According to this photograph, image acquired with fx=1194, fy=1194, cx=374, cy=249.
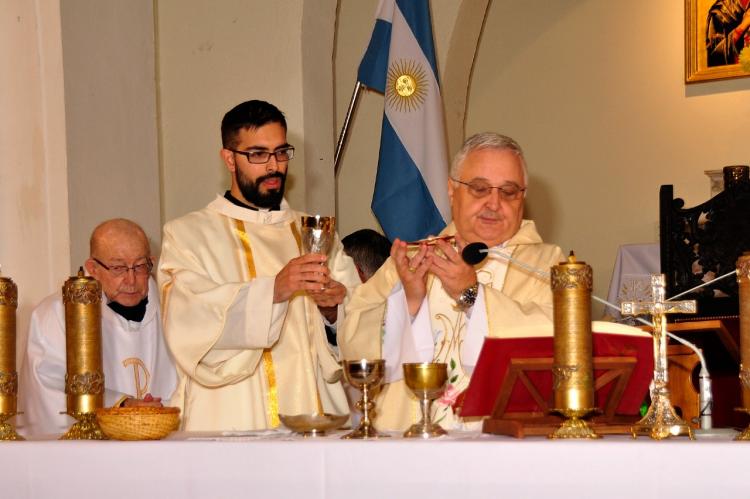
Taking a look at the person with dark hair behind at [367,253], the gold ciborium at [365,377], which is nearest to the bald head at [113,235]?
the person with dark hair behind at [367,253]

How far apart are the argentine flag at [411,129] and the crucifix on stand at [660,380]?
4240 millimetres

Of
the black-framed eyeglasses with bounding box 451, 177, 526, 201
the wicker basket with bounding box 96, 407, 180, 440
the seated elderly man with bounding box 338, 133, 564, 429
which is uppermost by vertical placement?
the black-framed eyeglasses with bounding box 451, 177, 526, 201

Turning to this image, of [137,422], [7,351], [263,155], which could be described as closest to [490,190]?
[263,155]

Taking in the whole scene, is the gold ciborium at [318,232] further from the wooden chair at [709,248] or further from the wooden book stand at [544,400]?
the wooden chair at [709,248]

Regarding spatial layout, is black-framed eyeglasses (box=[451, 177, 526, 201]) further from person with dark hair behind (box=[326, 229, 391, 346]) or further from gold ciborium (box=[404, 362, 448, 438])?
person with dark hair behind (box=[326, 229, 391, 346])

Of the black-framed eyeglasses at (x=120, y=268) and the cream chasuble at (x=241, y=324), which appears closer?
the cream chasuble at (x=241, y=324)

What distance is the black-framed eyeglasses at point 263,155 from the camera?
507 centimetres

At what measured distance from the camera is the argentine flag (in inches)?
299

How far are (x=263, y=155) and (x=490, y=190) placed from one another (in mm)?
1026

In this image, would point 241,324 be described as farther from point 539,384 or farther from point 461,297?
point 539,384

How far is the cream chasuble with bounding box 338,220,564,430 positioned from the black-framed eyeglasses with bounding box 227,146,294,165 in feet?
2.60

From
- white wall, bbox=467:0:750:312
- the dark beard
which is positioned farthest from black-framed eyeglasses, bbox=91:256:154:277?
white wall, bbox=467:0:750:312

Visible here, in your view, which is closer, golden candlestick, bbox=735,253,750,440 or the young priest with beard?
golden candlestick, bbox=735,253,750,440

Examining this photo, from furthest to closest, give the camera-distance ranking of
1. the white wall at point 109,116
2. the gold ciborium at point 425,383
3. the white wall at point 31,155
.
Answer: the white wall at point 109,116 < the white wall at point 31,155 < the gold ciborium at point 425,383
